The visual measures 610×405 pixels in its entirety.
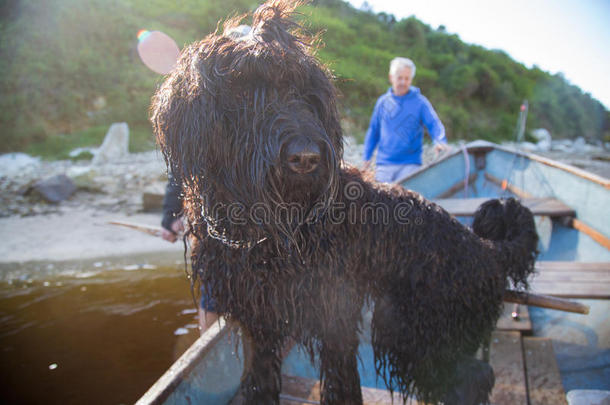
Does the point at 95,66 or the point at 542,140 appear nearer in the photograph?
the point at 95,66

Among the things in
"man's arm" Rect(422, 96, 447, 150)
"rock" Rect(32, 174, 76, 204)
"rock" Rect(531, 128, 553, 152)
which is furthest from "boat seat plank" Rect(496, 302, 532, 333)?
"rock" Rect(531, 128, 553, 152)

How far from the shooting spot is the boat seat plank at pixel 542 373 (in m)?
2.22

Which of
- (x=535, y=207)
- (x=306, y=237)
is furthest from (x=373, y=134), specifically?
(x=306, y=237)

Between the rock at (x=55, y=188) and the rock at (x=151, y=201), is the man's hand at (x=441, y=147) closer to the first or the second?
the rock at (x=151, y=201)

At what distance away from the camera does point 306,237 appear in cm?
146

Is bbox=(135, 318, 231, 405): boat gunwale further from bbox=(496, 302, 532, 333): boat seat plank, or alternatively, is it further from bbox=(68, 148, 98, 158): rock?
bbox=(68, 148, 98, 158): rock

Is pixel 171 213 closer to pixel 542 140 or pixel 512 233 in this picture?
pixel 512 233

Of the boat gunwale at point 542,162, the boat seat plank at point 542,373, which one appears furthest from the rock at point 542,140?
the boat seat plank at point 542,373

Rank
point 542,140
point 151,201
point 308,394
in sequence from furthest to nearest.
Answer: point 542,140
point 151,201
point 308,394

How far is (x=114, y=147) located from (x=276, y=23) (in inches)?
566

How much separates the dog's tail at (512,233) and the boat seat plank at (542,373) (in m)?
0.73

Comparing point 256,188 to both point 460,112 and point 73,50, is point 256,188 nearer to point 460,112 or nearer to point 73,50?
point 73,50

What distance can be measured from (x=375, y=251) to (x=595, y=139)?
5152 centimetres

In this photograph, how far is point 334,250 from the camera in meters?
1.50
